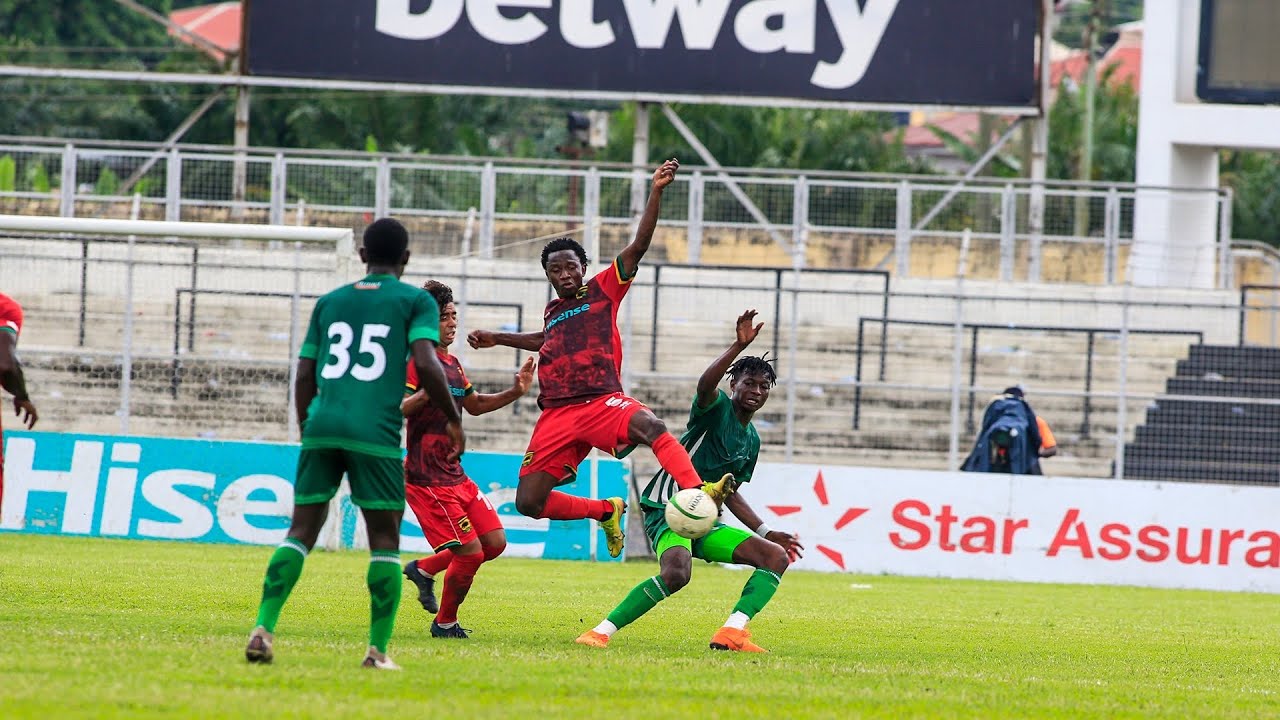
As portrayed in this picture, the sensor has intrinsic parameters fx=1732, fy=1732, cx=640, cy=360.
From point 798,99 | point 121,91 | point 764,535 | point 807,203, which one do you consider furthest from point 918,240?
point 121,91

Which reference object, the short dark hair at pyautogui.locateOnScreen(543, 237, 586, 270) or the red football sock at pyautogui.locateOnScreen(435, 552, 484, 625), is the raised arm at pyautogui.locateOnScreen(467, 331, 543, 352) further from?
the red football sock at pyautogui.locateOnScreen(435, 552, 484, 625)

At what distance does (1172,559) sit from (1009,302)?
226 inches

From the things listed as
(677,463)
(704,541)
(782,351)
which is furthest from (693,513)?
(782,351)

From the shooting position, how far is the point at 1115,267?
82.7 feet

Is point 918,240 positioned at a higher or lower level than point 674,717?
higher

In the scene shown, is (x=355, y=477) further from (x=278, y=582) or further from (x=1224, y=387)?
(x=1224, y=387)

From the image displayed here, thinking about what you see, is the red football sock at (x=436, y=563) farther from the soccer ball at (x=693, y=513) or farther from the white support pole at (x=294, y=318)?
the white support pole at (x=294, y=318)

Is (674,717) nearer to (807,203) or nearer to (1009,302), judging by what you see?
(1009,302)

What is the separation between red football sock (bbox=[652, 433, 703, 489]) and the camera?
9.15m

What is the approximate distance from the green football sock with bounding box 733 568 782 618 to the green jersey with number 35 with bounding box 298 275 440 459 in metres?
2.73

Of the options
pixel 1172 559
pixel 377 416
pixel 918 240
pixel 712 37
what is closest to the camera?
pixel 377 416

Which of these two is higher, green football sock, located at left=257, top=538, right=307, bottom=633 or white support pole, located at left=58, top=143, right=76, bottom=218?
white support pole, located at left=58, top=143, right=76, bottom=218

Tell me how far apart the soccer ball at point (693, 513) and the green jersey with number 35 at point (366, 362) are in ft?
6.54

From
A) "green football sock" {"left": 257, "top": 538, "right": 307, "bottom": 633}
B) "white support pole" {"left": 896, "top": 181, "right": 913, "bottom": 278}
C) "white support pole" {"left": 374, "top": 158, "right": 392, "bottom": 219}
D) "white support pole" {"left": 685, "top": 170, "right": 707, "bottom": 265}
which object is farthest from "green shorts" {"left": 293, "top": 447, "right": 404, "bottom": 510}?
"white support pole" {"left": 896, "top": 181, "right": 913, "bottom": 278}
